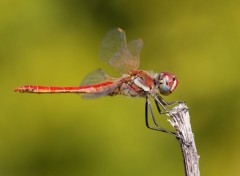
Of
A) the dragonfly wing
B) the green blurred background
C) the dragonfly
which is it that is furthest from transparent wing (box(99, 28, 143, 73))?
the green blurred background

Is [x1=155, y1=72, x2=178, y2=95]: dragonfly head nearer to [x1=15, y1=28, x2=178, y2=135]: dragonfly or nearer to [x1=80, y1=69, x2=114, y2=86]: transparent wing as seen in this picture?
[x1=15, y1=28, x2=178, y2=135]: dragonfly

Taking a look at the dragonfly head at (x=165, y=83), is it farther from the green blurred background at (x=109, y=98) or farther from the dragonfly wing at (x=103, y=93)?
the green blurred background at (x=109, y=98)

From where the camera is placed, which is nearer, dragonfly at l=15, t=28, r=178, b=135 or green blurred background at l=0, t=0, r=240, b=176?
dragonfly at l=15, t=28, r=178, b=135

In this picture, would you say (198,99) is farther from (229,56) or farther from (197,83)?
(229,56)

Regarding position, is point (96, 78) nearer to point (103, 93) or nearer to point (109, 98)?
point (103, 93)

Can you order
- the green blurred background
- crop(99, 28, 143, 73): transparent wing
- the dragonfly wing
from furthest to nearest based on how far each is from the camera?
the green blurred background
crop(99, 28, 143, 73): transparent wing
the dragonfly wing

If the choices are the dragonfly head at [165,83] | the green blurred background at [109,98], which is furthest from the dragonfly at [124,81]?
the green blurred background at [109,98]

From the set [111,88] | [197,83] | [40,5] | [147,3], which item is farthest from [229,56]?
[40,5]
